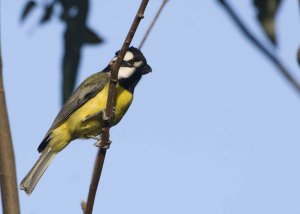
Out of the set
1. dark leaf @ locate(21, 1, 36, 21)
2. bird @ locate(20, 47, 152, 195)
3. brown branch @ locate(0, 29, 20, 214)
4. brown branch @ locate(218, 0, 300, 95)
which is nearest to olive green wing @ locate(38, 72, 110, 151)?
bird @ locate(20, 47, 152, 195)

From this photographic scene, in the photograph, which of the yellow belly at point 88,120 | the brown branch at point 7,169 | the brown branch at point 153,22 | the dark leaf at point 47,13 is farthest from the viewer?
the yellow belly at point 88,120

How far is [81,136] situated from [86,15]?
6.79 feet

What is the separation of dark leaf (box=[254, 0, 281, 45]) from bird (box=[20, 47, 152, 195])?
6.64 ft

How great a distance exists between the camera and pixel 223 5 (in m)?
1.45

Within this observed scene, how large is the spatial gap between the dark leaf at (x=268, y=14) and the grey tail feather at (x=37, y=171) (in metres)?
2.37

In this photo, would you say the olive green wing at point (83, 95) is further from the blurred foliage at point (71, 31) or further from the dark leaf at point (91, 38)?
the dark leaf at point (91, 38)

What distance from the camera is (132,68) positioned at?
3795 millimetres

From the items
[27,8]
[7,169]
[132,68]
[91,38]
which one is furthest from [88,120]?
[7,169]

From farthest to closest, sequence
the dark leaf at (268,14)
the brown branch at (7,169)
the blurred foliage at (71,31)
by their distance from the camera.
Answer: the blurred foliage at (71,31)
the brown branch at (7,169)
the dark leaf at (268,14)

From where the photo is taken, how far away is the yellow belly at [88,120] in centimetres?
382

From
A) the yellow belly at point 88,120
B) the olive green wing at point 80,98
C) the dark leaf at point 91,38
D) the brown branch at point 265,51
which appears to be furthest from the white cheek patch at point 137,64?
the brown branch at point 265,51

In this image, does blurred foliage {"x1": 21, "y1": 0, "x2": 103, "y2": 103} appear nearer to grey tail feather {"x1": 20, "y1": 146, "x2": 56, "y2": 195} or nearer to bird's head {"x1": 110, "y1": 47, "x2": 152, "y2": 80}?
bird's head {"x1": 110, "y1": 47, "x2": 152, "y2": 80}

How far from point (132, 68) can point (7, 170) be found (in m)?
2.20

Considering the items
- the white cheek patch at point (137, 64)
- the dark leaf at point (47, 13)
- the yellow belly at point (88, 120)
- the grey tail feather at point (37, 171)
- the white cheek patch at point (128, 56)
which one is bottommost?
the grey tail feather at point (37, 171)
